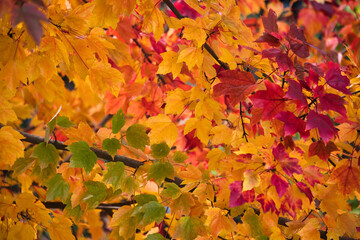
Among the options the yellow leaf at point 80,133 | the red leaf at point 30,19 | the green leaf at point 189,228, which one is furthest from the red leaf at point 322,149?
the red leaf at point 30,19

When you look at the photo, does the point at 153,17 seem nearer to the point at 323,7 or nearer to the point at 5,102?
the point at 5,102

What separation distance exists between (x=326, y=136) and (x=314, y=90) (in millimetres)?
124

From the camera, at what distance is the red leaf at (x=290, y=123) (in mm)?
829

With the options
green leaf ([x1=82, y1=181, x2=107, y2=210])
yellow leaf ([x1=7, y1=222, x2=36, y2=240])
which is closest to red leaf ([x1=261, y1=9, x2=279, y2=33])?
green leaf ([x1=82, y1=181, x2=107, y2=210])

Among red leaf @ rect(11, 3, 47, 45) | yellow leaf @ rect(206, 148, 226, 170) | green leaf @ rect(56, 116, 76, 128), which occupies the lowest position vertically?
yellow leaf @ rect(206, 148, 226, 170)

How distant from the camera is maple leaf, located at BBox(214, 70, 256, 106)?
0.87 metres

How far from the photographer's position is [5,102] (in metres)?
0.96

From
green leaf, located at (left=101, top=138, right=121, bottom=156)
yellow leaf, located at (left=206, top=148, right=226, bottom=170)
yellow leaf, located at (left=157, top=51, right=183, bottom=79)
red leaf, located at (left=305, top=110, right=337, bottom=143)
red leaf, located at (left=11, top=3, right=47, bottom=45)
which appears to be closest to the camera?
red leaf, located at (left=11, top=3, right=47, bottom=45)

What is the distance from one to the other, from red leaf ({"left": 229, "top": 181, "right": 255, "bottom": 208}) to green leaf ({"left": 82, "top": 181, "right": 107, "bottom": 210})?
332 mm

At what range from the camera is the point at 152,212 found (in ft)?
2.98

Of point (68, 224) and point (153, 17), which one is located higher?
point (153, 17)

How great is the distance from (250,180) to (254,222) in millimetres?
229

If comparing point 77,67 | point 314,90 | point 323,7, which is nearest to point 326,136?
point 314,90

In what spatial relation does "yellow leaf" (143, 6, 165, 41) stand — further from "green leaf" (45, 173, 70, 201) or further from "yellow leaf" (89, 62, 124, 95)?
"green leaf" (45, 173, 70, 201)
